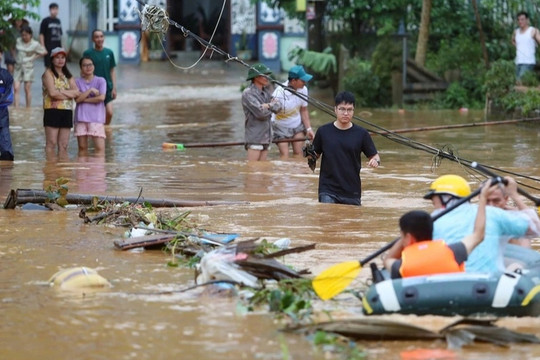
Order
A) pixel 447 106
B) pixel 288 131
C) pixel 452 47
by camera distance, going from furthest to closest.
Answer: pixel 452 47 → pixel 447 106 → pixel 288 131

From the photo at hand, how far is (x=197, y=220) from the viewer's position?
11773mm

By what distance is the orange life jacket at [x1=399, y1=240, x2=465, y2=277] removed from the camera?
8289mm

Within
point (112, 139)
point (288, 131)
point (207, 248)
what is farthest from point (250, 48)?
point (207, 248)

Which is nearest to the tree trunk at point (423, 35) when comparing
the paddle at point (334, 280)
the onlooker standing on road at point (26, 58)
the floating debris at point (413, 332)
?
the onlooker standing on road at point (26, 58)

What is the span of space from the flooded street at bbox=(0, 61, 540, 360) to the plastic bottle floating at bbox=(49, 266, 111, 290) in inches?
4.2

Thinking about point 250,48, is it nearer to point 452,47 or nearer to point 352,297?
point 452,47

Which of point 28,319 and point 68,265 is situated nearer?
point 28,319

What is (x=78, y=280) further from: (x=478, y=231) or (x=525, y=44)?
(x=525, y=44)

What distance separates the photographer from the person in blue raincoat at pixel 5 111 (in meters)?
16.9

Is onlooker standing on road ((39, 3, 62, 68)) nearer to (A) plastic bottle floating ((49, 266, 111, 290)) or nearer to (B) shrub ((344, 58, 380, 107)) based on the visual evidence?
(B) shrub ((344, 58, 380, 107))

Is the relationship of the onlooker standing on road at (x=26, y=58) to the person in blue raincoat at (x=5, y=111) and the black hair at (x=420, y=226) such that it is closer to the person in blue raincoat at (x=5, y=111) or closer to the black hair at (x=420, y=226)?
the person in blue raincoat at (x=5, y=111)

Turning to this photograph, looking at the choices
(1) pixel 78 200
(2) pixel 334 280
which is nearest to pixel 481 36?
(1) pixel 78 200

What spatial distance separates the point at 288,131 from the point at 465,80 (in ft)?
34.2

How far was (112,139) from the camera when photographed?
69.6ft
